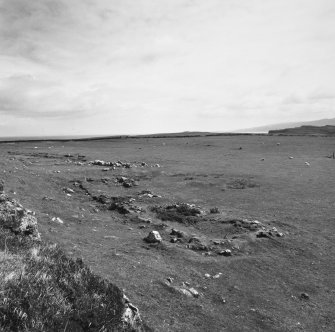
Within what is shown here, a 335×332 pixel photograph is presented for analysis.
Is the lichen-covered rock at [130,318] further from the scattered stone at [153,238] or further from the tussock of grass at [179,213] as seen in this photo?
the tussock of grass at [179,213]

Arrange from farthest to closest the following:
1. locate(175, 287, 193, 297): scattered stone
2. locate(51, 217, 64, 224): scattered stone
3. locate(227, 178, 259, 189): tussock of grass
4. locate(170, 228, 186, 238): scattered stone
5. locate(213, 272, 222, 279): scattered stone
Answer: locate(227, 178, 259, 189): tussock of grass
locate(51, 217, 64, 224): scattered stone
locate(170, 228, 186, 238): scattered stone
locate(213, 272, 222, 279): scattered stone
locate(175, 287, 193, 297): scattered stone

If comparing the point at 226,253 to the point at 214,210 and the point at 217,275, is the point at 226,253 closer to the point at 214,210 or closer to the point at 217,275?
the point at 217,275

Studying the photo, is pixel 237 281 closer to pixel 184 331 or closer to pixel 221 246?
pixel 221 246

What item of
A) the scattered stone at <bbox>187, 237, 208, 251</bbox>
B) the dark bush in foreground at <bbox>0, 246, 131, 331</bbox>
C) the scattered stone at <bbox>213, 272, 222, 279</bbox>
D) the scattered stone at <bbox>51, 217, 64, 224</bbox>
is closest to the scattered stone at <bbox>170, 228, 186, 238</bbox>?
the scattered stone at <bbox>187, 237, 208, 251</bbox>

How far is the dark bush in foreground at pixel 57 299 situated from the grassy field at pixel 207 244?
198 centimetres

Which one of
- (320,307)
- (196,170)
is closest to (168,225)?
(320,307)

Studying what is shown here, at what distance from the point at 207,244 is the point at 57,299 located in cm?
867

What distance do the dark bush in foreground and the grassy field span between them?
1.98 meters

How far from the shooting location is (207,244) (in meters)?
13.9

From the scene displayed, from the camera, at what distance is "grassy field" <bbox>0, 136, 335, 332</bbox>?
30.8 ft

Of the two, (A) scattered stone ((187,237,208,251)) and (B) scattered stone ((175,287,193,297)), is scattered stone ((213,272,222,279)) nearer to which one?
(B) scattered stone ((175,287,193,297))

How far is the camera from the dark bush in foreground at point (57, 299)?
543 cm

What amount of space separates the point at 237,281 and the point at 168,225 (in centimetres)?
558

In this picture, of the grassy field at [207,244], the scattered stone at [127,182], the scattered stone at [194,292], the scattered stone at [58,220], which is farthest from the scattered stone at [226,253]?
the scattered stone at [127,182]
